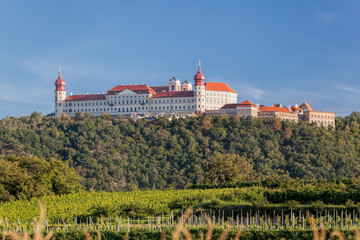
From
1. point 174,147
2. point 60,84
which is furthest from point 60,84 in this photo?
point 174,147

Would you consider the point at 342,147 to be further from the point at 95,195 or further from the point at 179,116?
the point at 95,195

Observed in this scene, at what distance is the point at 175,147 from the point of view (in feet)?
317

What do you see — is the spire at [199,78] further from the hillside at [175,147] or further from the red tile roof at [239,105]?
the hillside at [175,147]

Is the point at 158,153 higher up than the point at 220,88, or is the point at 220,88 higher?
the point at 220,88

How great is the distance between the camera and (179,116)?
10781 centimetres

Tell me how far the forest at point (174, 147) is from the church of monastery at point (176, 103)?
430cm

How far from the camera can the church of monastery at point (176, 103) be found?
346 feet

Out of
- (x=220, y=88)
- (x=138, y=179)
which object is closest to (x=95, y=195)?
(x=138, y=179)

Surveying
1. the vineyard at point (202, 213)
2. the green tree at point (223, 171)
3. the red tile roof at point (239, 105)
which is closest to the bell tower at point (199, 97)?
the red tile roof at point (239, 105)

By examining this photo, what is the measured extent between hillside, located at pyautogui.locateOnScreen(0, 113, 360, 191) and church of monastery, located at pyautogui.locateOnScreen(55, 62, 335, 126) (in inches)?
165

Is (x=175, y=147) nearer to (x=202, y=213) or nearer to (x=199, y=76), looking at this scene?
(x=199, y=76)

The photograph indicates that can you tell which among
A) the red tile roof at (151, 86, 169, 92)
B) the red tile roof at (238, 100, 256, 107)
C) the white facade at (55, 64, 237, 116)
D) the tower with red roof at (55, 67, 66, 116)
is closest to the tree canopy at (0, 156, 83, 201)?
the red tile roof at (238, 100, 256, 107)

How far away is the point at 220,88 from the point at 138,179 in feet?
108

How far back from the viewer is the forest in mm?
86438
